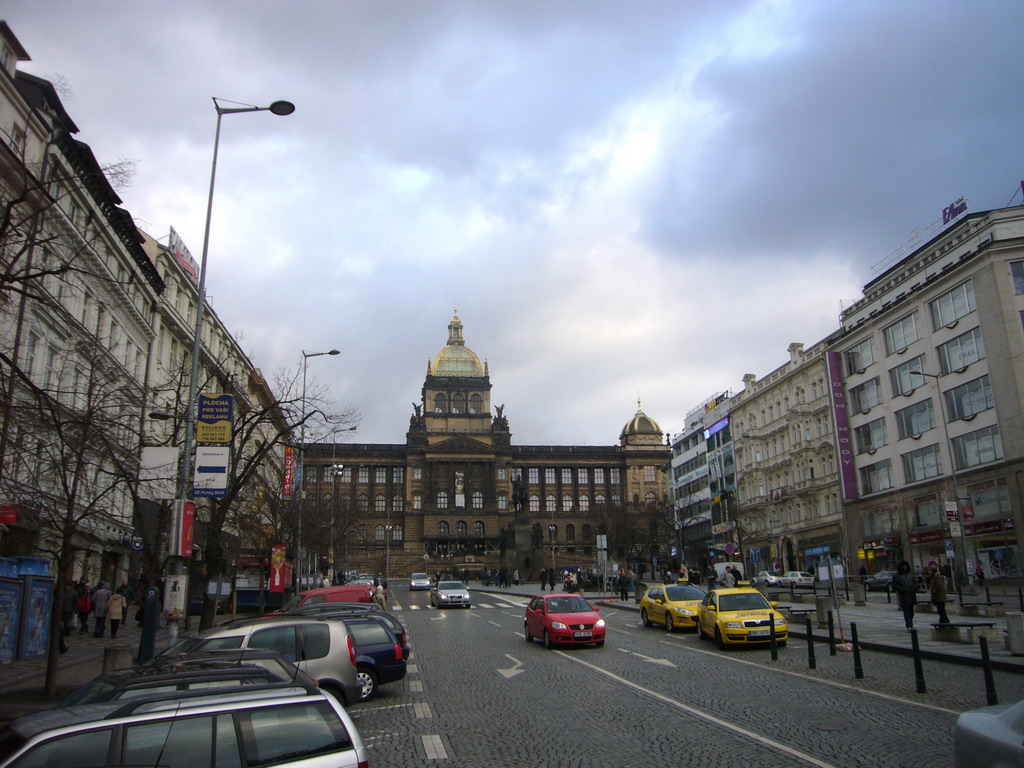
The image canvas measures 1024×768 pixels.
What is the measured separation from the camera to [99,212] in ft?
113

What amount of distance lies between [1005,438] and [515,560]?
44338 millimetres

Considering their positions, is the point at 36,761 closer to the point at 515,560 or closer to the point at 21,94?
the point at 21,94

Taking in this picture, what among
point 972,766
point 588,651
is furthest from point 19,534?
point 972,766

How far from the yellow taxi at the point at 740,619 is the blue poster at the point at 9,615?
688 inches

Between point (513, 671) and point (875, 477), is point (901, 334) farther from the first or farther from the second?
point (513, 671)

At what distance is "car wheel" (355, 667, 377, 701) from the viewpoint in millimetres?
13383

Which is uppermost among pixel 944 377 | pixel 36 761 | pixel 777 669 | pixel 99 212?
pixel 99 212

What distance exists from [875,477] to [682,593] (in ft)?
115

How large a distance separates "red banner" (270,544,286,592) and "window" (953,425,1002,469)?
124 ft

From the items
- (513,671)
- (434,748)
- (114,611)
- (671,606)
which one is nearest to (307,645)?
(434,748)

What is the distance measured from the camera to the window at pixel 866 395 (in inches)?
2153

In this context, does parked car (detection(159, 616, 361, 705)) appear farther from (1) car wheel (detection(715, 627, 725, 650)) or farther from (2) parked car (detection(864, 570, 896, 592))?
(2) parked car (detection(864, 570, 896, 592))

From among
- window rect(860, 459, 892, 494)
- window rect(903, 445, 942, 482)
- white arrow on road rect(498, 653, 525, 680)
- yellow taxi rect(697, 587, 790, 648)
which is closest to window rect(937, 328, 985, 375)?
window rect(903, 445, 942, 482)

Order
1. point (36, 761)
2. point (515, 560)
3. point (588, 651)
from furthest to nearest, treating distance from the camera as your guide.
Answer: point (515, 560)
point (588, 651)
point (36, 761)
